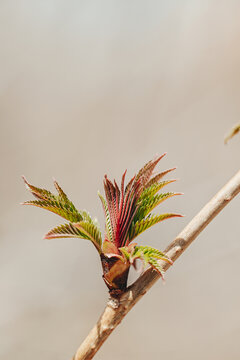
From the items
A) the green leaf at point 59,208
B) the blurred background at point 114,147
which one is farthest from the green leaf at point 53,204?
the blurred background at point 114,147

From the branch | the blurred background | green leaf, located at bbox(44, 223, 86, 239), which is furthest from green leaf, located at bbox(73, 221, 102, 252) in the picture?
the blurred background

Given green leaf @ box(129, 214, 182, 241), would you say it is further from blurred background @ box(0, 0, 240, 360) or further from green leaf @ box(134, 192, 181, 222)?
blurred background @ box(0, 0, 240, 360)

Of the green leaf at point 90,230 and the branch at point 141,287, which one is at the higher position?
the green leaf at point 90,230

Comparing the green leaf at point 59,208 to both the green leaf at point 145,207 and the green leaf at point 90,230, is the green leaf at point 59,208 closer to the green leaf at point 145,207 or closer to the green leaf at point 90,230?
the green leaf at point 90,230

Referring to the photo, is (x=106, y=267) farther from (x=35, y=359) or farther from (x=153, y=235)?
(x=35, y=359)

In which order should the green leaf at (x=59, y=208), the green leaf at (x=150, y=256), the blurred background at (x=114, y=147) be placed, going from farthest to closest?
the blurred background at (x=114, y=147) < the green leaf at (x=59, y=208) < the green leaf at (x=150, y=256)
